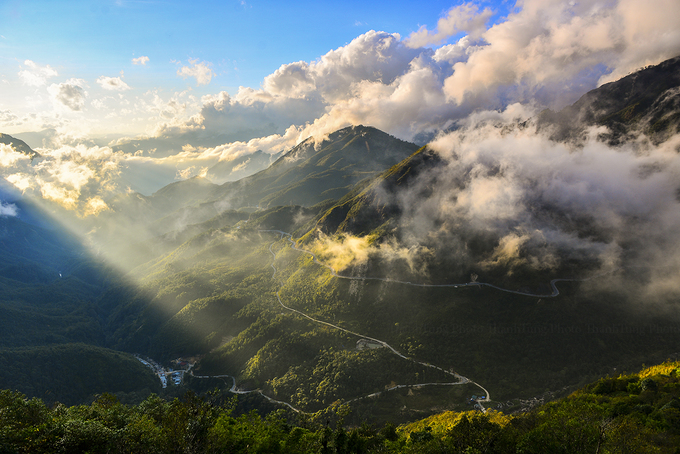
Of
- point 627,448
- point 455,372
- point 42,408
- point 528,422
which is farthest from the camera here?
point 455,372

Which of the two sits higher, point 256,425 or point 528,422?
point 256,425

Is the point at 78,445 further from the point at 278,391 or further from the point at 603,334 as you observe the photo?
the point at 603,334

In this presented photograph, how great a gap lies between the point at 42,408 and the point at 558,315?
768 ft

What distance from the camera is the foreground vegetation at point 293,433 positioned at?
55344 millimetres

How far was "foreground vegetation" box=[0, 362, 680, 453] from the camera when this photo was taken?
55344mm

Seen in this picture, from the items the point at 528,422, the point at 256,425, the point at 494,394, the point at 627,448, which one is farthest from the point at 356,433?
the point at 494,394

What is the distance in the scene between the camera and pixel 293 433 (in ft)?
292

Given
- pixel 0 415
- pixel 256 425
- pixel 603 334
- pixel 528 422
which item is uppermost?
pixel 0 415

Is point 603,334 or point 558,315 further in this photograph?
point 558,315

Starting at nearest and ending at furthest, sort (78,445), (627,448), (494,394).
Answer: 1. (78,445)
2. (627,448)
3. (494,394)

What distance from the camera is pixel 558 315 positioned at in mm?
190750

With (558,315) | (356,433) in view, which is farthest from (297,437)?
(558,315)

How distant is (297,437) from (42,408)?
63.8 meters

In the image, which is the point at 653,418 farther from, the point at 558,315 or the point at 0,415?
the point at 0,415
